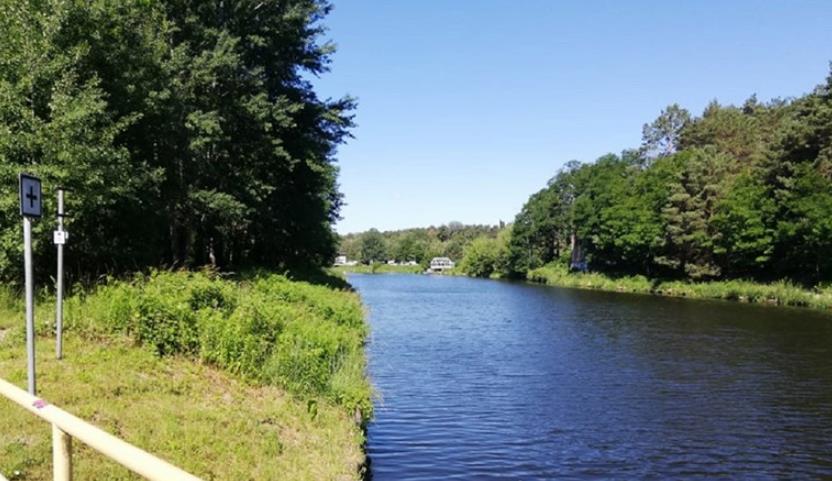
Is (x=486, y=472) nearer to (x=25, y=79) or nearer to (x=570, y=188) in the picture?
(x=25, y=79)

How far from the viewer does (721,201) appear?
5588 cm

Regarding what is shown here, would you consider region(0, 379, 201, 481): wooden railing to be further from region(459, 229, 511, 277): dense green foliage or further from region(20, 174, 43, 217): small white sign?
region(459, 229, 511, 277): dense green foliage

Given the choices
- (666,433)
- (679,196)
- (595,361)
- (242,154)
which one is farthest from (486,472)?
(679,196)

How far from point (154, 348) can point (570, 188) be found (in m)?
99.8

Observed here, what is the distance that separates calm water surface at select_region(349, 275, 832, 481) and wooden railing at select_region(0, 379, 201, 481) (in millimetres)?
7289

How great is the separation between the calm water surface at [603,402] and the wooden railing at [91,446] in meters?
7.29

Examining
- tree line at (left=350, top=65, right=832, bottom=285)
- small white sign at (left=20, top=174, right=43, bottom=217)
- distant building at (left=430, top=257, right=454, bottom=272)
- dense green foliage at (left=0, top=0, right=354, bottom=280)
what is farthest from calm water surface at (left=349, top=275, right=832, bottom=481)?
distant building at (left=430, top=257, right=454, bottom=272)

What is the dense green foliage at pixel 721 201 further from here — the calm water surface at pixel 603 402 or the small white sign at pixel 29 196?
the small white sign at pixel 29 196

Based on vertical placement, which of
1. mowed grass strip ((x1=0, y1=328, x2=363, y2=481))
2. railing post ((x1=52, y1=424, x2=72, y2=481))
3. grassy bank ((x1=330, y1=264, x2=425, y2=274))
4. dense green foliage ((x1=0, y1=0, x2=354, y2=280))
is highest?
dense green foliage ((x1=0, y1=0, x2=354, y2=280))

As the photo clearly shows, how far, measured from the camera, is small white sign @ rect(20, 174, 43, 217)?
738 cm

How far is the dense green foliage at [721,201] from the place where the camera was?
4762 centimetres

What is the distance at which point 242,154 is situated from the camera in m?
27.9

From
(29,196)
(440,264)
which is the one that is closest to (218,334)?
(29,196)

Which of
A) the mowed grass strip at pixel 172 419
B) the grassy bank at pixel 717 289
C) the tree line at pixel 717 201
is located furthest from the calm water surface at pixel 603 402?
the tree line at pixel 717 201
